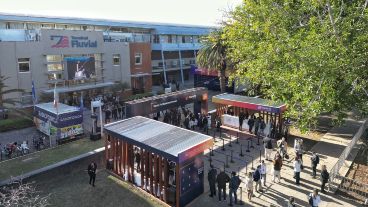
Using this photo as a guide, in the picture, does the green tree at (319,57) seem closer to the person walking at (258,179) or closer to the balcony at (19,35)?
the person walking at (258,179)

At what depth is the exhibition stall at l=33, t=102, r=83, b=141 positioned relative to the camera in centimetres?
2339

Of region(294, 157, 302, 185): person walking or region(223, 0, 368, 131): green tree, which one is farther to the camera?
region(294, 157, 302, 185): person walking

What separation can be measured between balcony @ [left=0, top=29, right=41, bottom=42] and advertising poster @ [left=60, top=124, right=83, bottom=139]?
1384 centimetres

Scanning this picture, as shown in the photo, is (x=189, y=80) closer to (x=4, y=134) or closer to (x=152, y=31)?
(x=152, y=31)

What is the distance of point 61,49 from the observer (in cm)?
3453

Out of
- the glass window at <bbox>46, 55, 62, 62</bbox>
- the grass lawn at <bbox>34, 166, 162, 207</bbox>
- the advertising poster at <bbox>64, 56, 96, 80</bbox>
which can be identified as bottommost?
the grass lawn at <bbox>34, 166, 162, 207</bbox>

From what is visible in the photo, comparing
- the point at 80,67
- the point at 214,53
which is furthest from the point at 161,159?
the point at 80,67

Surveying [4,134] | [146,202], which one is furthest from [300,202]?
[4,134]

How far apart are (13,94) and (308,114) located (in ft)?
90.2

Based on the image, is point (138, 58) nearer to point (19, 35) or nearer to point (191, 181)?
point (19, 35)

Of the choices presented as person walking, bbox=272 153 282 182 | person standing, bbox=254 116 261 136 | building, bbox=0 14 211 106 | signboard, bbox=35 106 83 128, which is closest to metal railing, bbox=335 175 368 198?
person walking, bbox=272 153 282 182

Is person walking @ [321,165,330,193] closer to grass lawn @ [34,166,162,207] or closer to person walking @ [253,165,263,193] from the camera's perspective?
person walking @ [253,165,263,193]

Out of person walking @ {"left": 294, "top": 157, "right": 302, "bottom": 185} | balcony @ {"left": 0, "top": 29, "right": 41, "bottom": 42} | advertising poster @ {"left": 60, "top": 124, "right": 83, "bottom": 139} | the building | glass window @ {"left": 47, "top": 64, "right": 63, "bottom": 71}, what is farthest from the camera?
glass window @ {"left": 47, "top": 64, "right": 63, "bottom": 71}

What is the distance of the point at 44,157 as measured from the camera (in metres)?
20.2
